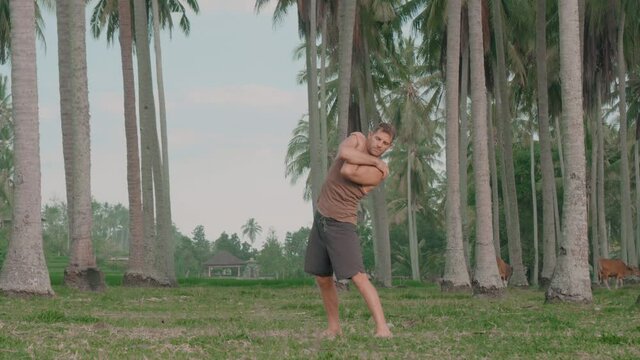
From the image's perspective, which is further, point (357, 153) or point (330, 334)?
point (330, 334)

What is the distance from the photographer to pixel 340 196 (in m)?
9.40

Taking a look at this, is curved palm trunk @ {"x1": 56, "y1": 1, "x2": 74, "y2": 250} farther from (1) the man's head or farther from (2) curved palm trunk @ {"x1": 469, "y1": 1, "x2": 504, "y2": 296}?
(1) the man's head

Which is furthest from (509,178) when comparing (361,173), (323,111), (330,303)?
(361,173)

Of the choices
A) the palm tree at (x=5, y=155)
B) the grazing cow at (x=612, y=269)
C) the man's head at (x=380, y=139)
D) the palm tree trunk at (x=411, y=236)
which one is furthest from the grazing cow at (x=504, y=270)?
the palm tree at (x=5, y=155)

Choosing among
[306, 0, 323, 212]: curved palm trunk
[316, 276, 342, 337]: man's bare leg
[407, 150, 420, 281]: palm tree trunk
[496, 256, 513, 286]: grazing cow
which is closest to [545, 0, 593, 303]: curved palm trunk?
[316, 276, 342, 337]: man's bare leg

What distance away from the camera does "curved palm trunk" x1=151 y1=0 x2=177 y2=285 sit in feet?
99.6

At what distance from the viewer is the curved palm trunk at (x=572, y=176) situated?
57.3 feet

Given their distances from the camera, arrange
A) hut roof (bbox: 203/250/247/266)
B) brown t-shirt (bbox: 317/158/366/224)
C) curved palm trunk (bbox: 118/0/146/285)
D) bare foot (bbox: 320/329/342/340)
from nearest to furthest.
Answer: brown t-shirt (bbox: 317/158/366/224)
bare foot (bbox: 320/329/342/340)
curved palm trunk (bbox: 118/0/146/285)
hut roof (bbox: 203/250/247/266)

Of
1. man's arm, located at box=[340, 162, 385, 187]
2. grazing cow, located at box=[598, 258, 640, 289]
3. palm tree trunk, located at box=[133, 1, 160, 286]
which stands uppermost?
palm tree trunk, located at box=[133, 1, 160, 286]

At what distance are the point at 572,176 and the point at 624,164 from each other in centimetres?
2032

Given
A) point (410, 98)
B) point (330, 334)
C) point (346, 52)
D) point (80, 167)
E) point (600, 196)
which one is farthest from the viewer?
point (410, 98)

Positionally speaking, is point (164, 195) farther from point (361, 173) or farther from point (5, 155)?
point (5, 155)

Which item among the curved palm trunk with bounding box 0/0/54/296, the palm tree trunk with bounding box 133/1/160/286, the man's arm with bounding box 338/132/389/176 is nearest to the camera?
the man's arm with bounding box 338/132/389/176

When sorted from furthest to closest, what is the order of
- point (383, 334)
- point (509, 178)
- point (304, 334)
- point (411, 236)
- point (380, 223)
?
point (411, 236)
point (380, 223)
point (509, 178)
point (304, 334)
point (383, 334)
